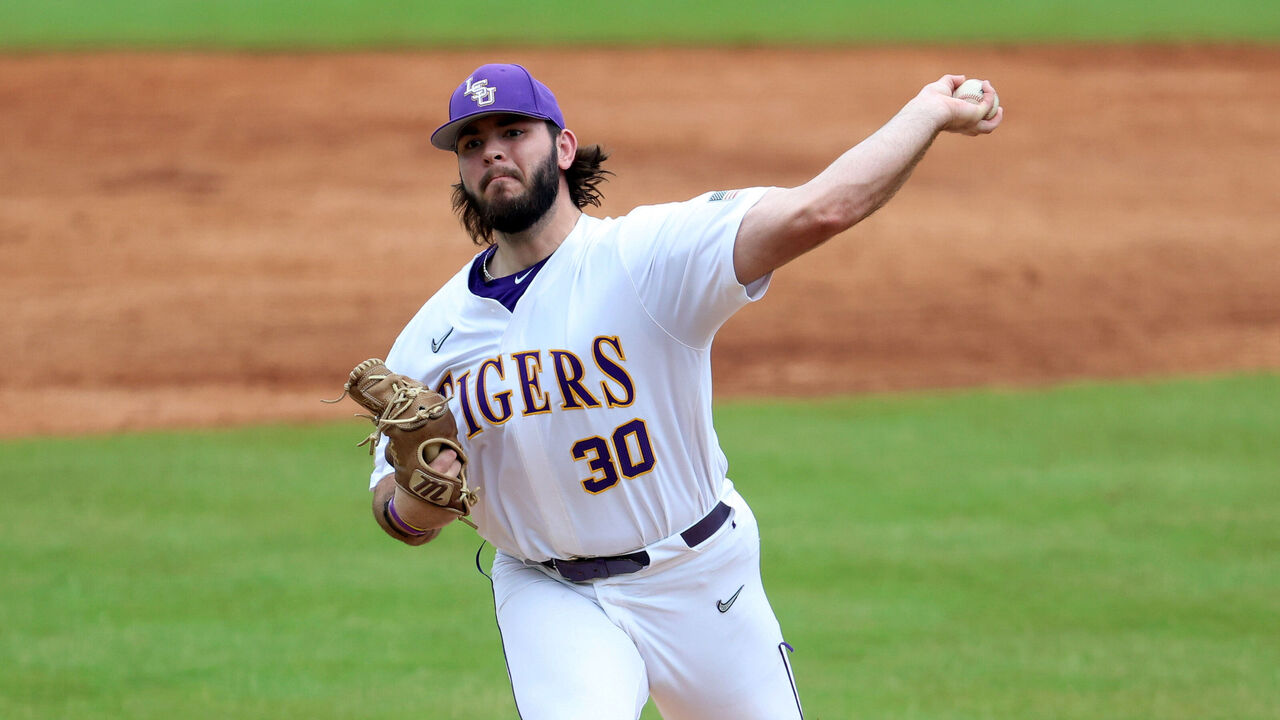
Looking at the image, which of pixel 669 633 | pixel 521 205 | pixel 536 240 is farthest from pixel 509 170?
pixel 669 633

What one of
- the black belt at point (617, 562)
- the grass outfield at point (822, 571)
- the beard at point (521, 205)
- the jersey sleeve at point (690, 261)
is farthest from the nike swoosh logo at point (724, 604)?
the grass outfield at point (822, 571)

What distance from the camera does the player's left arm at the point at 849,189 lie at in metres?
3.52

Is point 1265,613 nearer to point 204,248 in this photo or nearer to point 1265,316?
point 1265,316

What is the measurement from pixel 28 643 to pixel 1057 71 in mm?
15951

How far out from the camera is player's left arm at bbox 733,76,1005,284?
3520 mm

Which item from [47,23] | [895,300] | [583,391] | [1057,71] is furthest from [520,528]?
[47,23]

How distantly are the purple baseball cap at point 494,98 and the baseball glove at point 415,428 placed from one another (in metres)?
0.69

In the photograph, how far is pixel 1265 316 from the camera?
13.7 meters

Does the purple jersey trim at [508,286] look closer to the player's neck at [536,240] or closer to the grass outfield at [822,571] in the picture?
the player's neck at [536,240]

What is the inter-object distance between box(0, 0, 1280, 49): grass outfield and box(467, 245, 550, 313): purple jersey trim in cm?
1586

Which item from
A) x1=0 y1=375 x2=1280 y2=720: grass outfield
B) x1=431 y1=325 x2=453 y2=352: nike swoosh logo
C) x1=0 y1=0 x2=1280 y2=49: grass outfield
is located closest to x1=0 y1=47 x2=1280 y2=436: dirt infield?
x1=0 y1=0 x2=1280 y2=49: grass outfield

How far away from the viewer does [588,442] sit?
4.09m

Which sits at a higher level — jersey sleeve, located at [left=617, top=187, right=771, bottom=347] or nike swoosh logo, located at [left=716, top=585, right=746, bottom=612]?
jersey sleeve, located at [left=617, top=187, right=771, bottom=347]

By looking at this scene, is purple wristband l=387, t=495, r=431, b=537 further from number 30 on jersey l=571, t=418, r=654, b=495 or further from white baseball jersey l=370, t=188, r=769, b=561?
number 30 on jersey l=571, t=418, r=654, b=495
